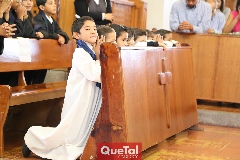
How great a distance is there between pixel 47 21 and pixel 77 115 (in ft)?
7.95

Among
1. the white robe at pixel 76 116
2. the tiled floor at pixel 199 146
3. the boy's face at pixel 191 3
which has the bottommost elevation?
the tiled floor at pixel 199 146

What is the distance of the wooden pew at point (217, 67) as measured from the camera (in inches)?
317

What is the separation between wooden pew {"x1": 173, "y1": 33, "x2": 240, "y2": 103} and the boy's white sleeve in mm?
3702

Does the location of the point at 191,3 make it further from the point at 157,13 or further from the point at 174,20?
the point at 157,13

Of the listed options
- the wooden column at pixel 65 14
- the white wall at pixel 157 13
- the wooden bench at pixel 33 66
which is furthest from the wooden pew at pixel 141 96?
the white wall at pixel 157 13

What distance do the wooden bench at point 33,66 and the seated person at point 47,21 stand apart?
124 millimetres

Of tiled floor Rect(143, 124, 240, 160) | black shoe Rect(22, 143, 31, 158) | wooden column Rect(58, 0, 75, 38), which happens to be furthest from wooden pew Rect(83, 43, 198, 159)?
wooden column Rect(58, 0, 75, 38)

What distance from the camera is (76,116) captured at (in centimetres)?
467

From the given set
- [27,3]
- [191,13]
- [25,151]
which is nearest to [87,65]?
[25,151]

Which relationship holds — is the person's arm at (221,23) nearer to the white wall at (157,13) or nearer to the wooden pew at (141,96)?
the white wall at (157,13)

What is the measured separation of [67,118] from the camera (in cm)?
465

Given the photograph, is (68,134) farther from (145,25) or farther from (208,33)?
(145,25)

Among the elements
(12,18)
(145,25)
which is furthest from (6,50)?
(145,25)

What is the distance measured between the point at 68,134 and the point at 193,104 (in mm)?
2422
